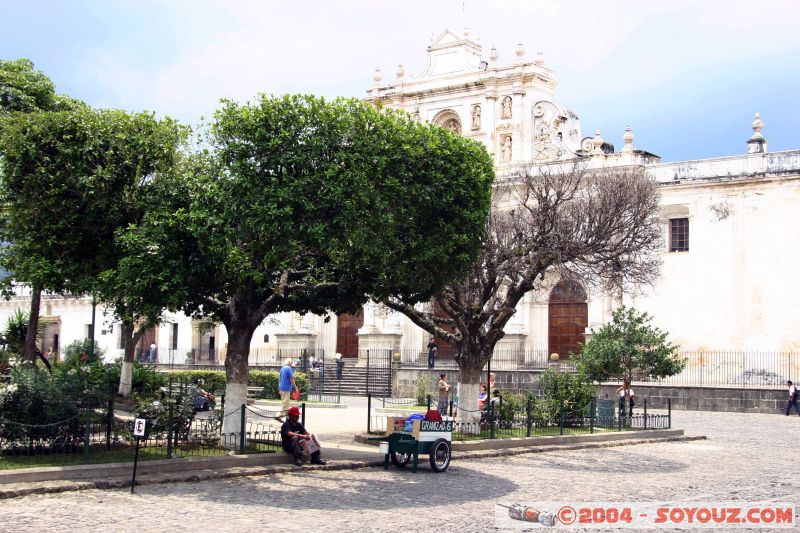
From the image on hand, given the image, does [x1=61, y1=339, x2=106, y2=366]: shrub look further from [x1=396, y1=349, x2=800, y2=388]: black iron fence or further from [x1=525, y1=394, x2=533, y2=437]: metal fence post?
[x1=525, y1=394, x2=533, y2=437]: metal fence post

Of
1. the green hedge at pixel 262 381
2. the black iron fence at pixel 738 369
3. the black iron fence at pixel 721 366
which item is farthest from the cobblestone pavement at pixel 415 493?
the black iron fence at pixel 738 369

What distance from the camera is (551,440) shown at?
19469 mm

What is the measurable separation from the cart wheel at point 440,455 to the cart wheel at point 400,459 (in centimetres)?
58

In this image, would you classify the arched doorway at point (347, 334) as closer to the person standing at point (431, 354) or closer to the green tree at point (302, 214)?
the person standing at point (431, 354)

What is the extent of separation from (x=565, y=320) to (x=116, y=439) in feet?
90.9

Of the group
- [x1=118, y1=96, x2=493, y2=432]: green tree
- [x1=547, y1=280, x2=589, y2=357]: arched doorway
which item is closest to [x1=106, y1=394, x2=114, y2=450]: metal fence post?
[x1=118, y1=96, x2=493, y2=432]: green tree

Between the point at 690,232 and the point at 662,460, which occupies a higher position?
the point at 690,232

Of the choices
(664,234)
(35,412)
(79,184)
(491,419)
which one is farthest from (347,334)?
(35,412)

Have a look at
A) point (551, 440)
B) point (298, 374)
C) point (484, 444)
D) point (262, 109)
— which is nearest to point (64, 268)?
point (262, 109)

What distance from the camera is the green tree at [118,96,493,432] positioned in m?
14.4

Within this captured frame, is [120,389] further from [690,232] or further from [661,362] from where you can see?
[690,232]

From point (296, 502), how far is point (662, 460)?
8233 mm

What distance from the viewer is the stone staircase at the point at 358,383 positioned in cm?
3725

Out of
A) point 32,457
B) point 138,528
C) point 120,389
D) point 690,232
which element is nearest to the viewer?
point 138,528
